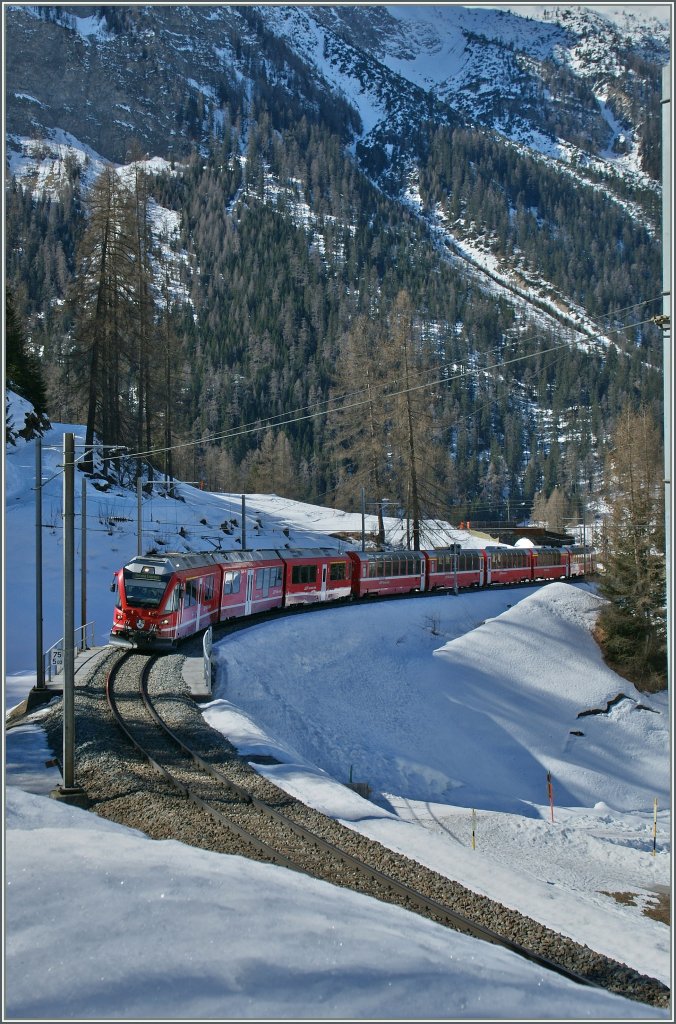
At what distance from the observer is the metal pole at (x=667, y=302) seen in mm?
5980

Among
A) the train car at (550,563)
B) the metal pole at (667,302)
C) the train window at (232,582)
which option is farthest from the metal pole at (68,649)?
the train car at (550,563)

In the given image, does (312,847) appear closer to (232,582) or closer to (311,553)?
(232,582)

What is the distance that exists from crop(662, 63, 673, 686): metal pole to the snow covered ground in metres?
3.29

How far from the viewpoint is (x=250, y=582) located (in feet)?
103

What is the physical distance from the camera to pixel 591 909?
11.9m

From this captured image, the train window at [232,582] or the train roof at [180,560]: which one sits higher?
the train roof at [180,560]

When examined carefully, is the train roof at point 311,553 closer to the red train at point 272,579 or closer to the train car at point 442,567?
the red train at point 272,579

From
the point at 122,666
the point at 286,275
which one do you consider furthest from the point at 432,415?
the point at 286,275

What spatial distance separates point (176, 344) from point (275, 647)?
3890 cm

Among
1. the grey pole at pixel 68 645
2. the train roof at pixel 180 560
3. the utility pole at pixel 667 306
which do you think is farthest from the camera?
the train roof at pixel 180 560

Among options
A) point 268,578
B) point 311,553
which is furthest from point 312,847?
point 311,553

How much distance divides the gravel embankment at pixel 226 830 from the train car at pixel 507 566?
104 ft

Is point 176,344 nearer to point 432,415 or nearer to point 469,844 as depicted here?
point 432,415

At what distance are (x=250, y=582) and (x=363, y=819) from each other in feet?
60.8
